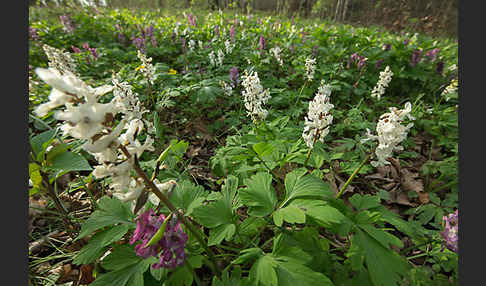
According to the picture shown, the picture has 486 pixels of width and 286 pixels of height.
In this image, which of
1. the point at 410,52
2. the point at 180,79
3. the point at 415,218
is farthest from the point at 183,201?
the point at 410,52

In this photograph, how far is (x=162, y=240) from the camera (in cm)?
116

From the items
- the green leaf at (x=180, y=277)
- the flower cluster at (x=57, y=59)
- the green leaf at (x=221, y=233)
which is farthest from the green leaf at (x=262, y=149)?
the flower cluster at (x=57, y=59)

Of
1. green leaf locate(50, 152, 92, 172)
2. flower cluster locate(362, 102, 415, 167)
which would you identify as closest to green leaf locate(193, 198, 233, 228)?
green leaf locate(50, 152, 92, 172)

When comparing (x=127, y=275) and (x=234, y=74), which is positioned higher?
(x=234, y=74)

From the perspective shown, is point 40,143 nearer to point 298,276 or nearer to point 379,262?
point 298,276

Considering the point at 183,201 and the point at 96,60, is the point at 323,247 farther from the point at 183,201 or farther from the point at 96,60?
the point at 96,60

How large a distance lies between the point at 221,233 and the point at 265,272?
0.35 metres

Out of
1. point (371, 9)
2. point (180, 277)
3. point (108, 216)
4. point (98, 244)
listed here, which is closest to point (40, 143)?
point (108, 216)

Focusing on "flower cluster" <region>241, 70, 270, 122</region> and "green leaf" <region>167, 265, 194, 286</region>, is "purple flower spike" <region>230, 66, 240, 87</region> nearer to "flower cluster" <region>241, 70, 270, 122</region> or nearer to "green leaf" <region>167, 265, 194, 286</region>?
"flower cluster" <region>241, 70, 270, 122</region>

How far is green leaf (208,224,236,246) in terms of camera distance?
53.2 inches

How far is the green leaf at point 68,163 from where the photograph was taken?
1344 mm

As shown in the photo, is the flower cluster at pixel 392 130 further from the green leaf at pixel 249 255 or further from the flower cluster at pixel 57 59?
the flower cluster at pixel 57 59

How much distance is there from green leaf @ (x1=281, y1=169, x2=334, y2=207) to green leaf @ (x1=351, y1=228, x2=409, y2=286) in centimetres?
33

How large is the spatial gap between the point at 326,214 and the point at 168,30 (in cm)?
820
